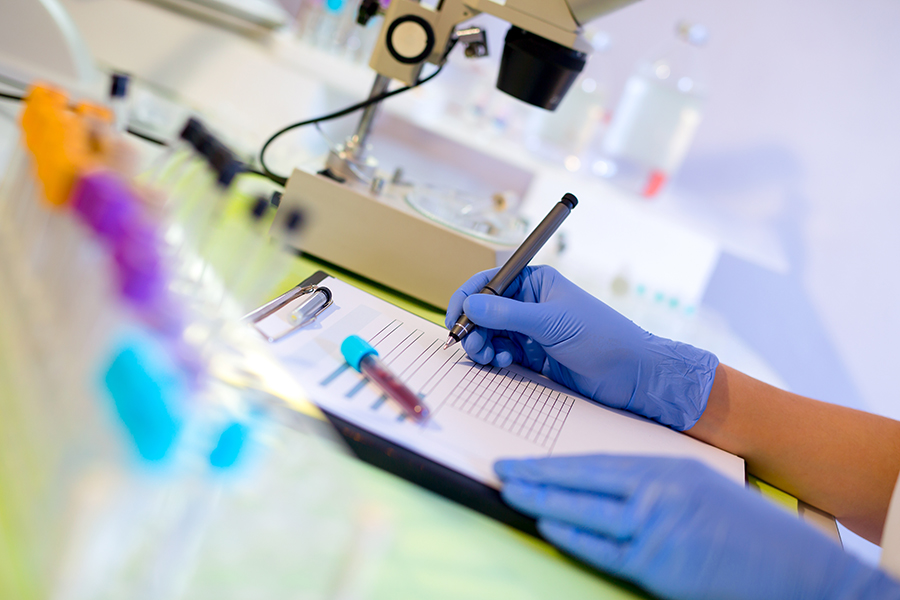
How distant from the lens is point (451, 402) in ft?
1.87

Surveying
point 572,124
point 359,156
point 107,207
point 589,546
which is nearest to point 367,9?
point 359,156

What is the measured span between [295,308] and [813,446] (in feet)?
2.20

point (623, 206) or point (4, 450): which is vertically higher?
point (623, 206)

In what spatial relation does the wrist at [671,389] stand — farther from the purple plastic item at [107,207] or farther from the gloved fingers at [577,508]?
the purple plastic item at [107,207]

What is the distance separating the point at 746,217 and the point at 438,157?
45.9 inches


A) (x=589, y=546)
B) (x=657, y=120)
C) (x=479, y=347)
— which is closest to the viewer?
(x=589, y=546)

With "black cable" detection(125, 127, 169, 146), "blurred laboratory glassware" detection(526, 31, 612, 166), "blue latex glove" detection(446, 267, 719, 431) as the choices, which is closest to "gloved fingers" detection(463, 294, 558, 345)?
"blue latex glove" detection(446, 267, 719, 431)

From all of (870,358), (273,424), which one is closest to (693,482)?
(273,424)

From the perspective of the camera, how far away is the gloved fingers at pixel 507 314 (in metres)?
0.67

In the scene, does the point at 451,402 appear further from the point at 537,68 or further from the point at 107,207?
the point at 537,68

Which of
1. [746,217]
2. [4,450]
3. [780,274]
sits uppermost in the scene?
[746,217]

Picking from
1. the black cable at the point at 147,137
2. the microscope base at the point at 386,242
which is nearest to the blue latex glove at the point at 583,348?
the microscope base at the point at 386,242

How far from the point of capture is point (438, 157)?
2199 millimetres

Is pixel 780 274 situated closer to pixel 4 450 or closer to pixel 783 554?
pixel 783 554
